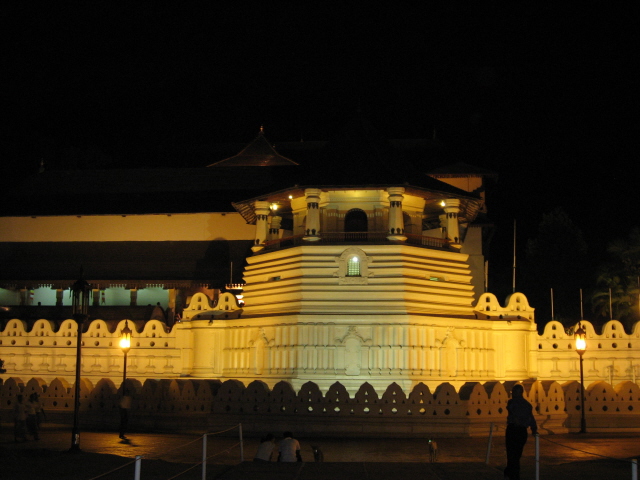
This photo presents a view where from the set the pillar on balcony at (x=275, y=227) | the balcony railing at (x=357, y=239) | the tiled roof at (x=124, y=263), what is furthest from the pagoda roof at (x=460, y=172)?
the balcony railing at (x=357, y=239)

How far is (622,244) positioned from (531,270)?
13597 millimetres

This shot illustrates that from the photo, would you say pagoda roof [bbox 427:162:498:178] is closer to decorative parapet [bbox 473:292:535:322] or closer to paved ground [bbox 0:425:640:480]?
decorative parapet [bbox 473:292:535:322]

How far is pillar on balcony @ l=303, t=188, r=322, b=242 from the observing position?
3466 cm

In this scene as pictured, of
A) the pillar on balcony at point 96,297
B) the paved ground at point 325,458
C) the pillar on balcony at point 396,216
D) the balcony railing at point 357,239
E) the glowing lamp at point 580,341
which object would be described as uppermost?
the pillar on balcony at point 396,216

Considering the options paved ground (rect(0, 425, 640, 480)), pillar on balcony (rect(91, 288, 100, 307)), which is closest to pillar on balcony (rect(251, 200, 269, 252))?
paved ground (rect(0, 425, 640, 480))

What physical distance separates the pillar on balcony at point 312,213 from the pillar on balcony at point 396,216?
8.79ft

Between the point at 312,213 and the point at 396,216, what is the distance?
10.3 ft

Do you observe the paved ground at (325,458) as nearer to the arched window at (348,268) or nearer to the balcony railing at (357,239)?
the arched window at (348,268)

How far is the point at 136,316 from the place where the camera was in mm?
44344

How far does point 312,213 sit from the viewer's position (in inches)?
1369

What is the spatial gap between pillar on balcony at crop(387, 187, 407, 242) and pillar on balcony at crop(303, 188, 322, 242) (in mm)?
2680

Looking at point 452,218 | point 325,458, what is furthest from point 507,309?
point 325,458

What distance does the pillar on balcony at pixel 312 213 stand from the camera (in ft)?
114

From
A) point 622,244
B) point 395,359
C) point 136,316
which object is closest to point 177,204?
point 136,316
